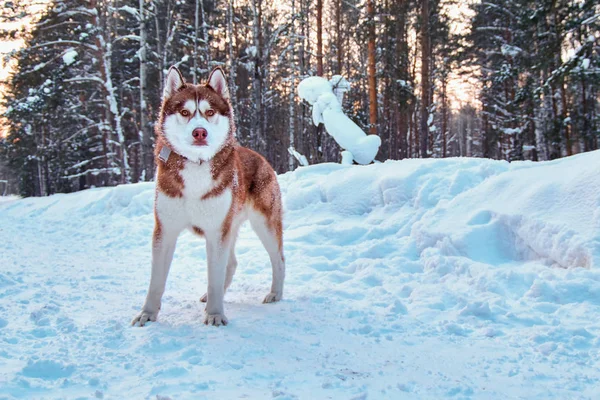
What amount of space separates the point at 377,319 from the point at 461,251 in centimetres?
176

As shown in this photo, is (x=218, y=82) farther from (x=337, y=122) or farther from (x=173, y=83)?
(x=337, y=122)

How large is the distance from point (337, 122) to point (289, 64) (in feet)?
32.2

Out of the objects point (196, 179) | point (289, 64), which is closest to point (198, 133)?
point (196, 179)

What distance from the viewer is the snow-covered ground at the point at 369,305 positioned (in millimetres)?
2180

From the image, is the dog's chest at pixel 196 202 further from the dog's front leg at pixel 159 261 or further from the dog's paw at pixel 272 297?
the dog's paw at pixel 272 297

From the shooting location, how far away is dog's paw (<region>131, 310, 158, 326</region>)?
302cm

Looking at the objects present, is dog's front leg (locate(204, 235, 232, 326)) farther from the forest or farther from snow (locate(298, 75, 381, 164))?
the forest

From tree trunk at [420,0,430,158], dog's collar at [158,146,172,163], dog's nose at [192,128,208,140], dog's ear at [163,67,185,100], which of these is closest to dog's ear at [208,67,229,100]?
dog's ear at [163,67,185,100]

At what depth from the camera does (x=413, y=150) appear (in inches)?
1039

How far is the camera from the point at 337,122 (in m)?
11.2

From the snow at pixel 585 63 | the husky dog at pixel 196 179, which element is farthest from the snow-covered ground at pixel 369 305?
the snow at pixel 585 63

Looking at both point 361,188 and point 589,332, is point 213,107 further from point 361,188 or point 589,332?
point 361,188

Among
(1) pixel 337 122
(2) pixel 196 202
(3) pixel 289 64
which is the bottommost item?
(2) pixel 196 202

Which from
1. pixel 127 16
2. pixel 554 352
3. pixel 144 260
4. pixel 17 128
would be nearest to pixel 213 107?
pixel 554 352
